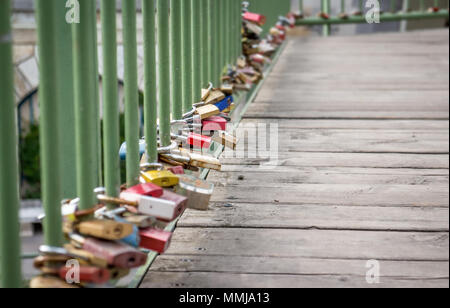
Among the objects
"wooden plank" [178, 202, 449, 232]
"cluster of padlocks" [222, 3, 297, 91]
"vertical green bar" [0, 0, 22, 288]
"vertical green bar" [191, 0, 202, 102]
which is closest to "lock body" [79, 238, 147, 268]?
"vertical green bar" [0, 0, 22, 288]

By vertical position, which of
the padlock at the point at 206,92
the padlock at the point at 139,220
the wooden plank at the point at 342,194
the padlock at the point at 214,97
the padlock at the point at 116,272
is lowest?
the wooden plank at the point at 342,194

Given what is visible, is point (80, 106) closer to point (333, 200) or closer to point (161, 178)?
point (161, 178)

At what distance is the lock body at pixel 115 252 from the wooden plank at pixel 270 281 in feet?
0.55

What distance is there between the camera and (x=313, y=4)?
8367mm

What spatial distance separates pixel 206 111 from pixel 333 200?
389 millimetres

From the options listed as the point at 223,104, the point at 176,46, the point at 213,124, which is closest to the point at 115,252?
the point at 176,46

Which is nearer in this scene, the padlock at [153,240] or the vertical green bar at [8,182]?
the vertical green bar at [8,182]

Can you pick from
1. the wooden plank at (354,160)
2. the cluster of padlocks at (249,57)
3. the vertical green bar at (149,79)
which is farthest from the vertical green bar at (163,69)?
the cluster of padlocks at (249,57)

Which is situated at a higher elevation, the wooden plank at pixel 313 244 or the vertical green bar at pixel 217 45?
the vertical green bar at pixel 217 45

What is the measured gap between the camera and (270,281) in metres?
1.10

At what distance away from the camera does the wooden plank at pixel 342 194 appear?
5.10 feet

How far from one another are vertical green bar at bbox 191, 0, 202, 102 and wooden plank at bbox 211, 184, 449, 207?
0.99 ft

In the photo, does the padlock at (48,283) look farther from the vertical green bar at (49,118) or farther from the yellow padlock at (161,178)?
the yellow padlock at (161,178)

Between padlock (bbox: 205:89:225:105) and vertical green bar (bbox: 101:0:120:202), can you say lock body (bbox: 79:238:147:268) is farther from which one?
padlock (bbox: 205:89:225:105)
